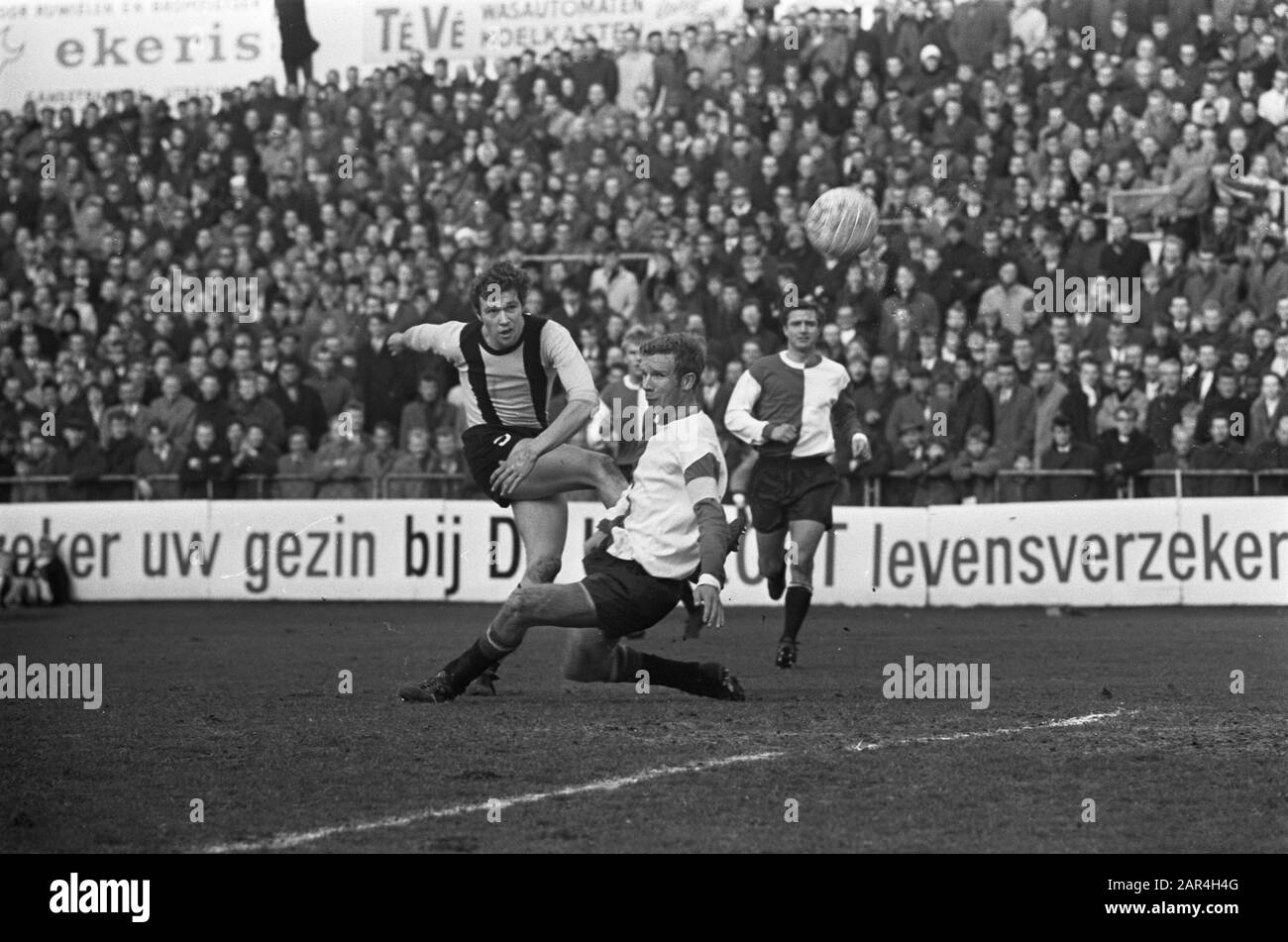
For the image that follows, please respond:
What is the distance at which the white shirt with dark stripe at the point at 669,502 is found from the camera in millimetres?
8781

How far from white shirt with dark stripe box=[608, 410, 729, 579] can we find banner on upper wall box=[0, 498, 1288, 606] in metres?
8.40

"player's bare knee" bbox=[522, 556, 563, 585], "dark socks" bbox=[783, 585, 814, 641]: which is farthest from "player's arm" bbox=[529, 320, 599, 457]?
"dark socks" bbox=[783, 585, 814, 641]

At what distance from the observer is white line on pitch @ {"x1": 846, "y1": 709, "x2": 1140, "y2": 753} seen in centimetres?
810

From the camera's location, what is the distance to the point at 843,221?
15.0 m

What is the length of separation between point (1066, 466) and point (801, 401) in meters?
5.14

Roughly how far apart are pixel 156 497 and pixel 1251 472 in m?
9.56

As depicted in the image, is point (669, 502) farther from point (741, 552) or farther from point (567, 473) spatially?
point (741, 552)

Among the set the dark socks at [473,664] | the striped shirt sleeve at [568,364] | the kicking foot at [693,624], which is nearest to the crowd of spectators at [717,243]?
the kicking foot at [693,624]

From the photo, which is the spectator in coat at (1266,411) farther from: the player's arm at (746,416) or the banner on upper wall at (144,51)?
the banner on upper wall at (144,51)

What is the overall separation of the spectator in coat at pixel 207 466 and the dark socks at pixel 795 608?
26.9 feet

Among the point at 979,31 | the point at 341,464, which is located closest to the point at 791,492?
the point at 341,464
